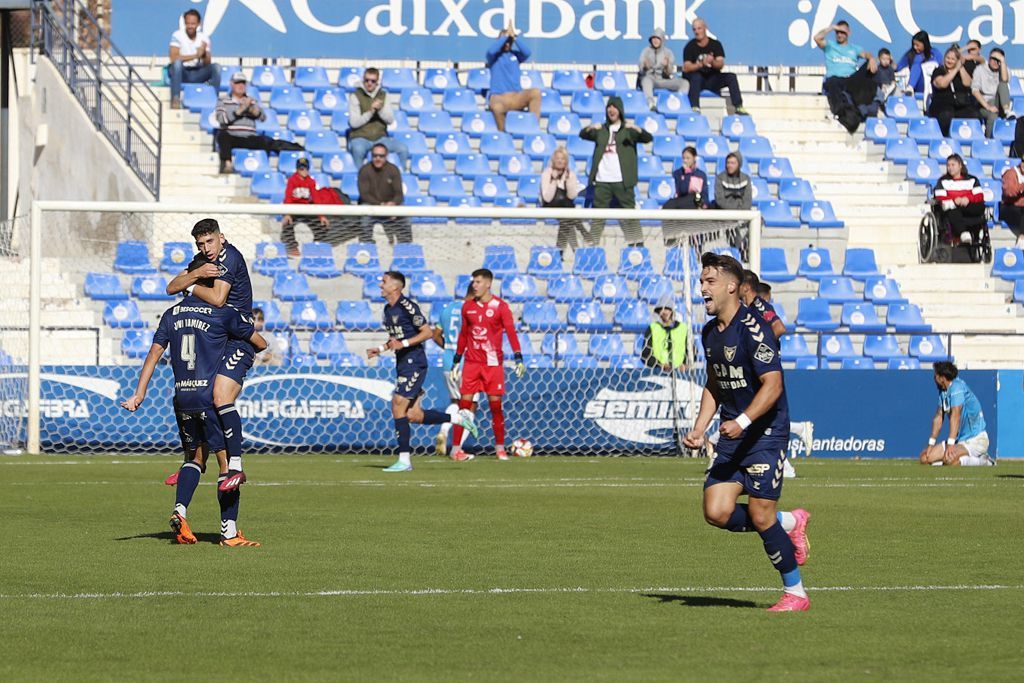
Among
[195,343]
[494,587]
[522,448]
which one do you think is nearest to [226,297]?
[195,343]

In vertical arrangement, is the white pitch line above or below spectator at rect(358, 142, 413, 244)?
below

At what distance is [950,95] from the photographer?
30.5 meters

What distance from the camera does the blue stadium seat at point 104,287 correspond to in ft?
73.0

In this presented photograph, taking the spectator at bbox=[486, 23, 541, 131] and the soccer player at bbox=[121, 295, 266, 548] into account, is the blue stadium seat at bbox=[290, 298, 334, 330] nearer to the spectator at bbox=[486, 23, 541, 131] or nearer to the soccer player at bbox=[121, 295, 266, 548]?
the spectator at bbox=[486, 23, 541, 131]

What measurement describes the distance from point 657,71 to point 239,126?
7515 millimetres

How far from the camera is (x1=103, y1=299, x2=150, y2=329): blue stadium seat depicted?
22.1m

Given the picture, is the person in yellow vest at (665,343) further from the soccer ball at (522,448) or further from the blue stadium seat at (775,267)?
the blue stadium seat at (775,267)

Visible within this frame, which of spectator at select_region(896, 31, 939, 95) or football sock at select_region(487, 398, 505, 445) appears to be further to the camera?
spectator at select_region(896, 31, 939, 95)

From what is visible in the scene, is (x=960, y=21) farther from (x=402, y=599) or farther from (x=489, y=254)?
(x=402, y=599)

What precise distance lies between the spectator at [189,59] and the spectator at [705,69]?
8.07 meters

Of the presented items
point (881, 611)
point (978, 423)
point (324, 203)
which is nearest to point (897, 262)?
point (978, 423)

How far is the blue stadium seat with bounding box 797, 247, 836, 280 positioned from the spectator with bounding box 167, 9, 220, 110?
9941mm

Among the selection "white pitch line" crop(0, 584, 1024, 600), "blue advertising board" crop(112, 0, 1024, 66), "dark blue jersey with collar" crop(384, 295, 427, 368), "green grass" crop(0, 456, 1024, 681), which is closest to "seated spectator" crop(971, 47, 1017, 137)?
"blue advertising board" crop(112, 0, 1024, 66)

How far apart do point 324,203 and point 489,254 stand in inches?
106
